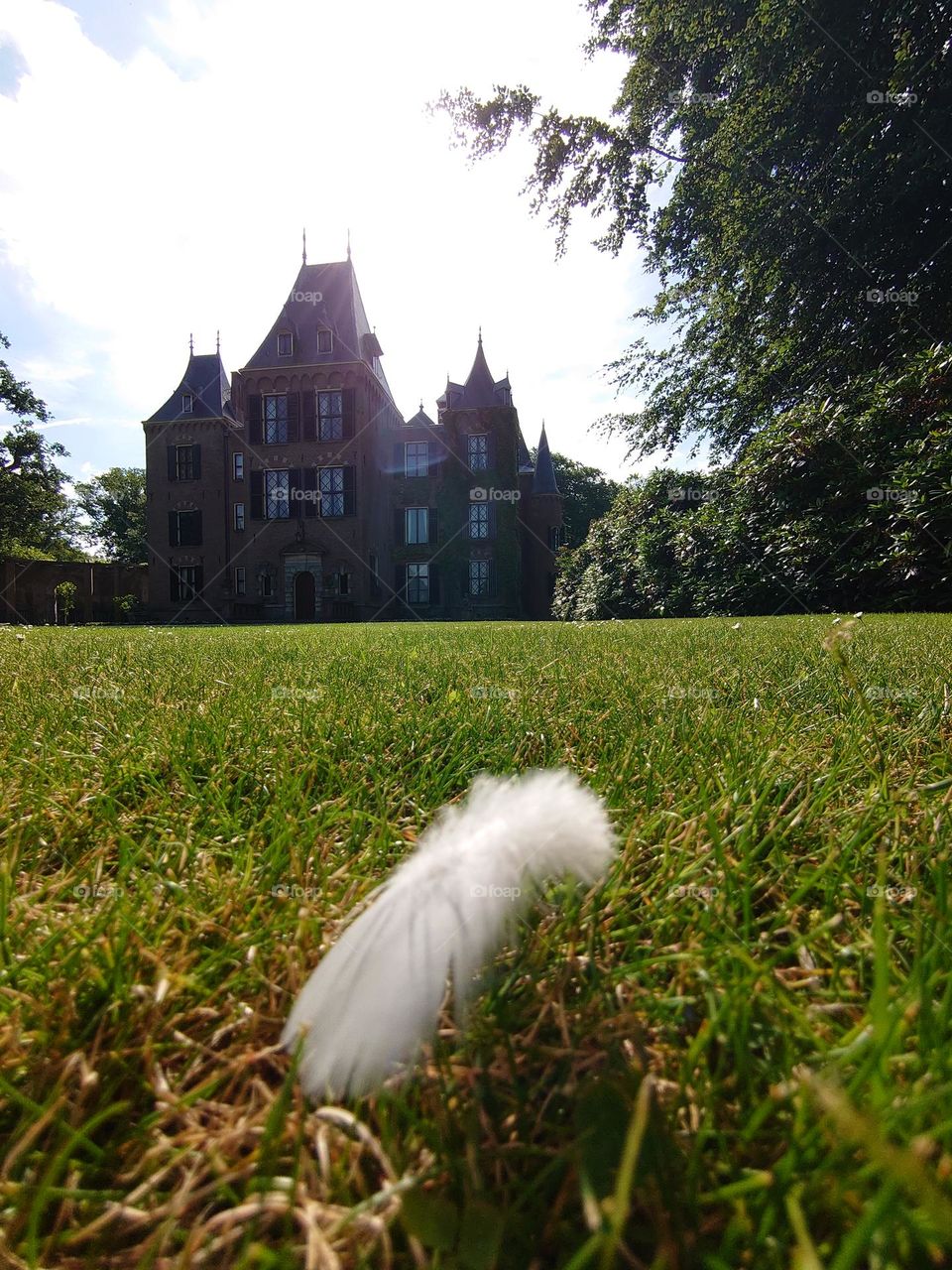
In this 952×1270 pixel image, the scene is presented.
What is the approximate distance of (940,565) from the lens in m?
9.72

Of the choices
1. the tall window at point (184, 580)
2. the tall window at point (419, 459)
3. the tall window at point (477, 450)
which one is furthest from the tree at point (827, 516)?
the tall window at point (184, 580)

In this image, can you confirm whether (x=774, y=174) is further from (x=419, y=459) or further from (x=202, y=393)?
(x=202, y=393)

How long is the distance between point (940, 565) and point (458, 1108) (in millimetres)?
11972

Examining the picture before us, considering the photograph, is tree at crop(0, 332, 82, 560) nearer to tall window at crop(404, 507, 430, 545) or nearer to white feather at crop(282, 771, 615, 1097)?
tall window at crop(404, 507, 430, 545)

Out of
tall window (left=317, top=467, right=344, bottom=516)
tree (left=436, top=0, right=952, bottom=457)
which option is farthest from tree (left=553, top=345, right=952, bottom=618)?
tall window (left=317, top=467, right=344, bottom=516)

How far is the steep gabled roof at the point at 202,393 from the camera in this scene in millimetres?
28000

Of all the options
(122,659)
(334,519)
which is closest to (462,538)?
(334,519)

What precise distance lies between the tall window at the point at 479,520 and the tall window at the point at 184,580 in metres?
13.0

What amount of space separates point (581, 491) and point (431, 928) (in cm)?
4812

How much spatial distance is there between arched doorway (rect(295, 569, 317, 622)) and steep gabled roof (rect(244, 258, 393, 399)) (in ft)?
29.7

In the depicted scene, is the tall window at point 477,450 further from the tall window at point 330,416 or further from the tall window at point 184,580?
the tall window at point 184,580

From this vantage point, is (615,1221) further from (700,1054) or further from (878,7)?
(878,7)

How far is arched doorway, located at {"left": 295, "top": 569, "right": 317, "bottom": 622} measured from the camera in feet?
86.3

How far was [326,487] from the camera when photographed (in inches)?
1012
